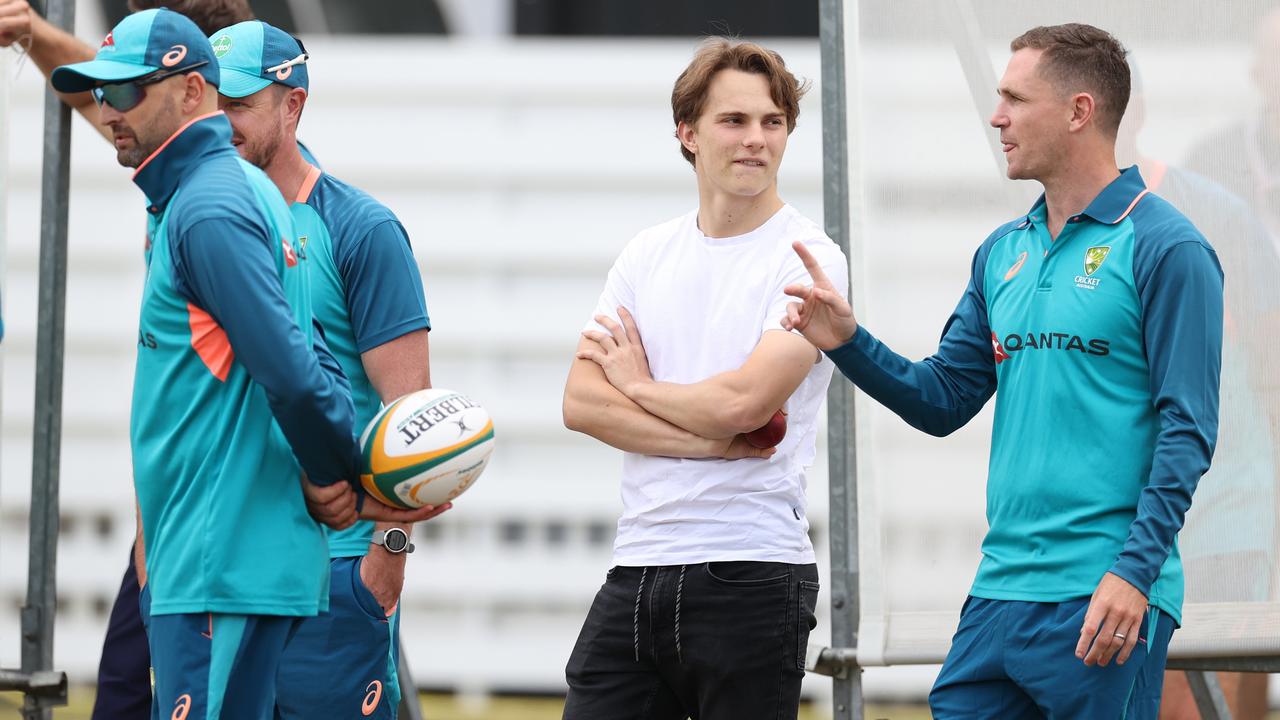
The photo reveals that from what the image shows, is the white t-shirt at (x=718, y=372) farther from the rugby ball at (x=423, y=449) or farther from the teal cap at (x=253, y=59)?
the teal cap at (x=253, y=59)

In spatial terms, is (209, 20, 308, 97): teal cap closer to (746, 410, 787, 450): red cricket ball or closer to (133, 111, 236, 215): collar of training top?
(133, 111, 236, 215): collar of training top

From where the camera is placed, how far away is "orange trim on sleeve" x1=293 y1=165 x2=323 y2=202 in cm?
359

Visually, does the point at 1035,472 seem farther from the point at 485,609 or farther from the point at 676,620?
the point at 485,609

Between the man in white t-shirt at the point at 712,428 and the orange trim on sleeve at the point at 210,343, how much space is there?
96cm

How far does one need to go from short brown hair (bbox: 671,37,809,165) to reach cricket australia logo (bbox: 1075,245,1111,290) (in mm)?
840

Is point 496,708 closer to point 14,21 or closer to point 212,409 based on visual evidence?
point 14,21

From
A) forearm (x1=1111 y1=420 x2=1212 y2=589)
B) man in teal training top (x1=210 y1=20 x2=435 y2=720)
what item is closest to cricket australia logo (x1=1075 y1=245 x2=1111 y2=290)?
forearm (x1=1111 y1=420 x2=1212 y2=589)

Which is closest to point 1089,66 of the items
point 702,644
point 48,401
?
point 702,644

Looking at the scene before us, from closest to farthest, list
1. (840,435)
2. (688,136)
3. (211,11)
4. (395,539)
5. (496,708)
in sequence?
(395,539) < (688,136) < (840,435) < (211,11) < (496,708)

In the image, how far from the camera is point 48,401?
177 inches

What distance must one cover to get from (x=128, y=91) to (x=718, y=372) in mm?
1364

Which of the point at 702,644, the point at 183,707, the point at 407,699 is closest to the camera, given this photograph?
the point at 183,707

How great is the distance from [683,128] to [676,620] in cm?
115

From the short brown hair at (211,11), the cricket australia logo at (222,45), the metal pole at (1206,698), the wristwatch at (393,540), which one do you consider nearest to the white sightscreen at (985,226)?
the metal pole at (1206,698)
